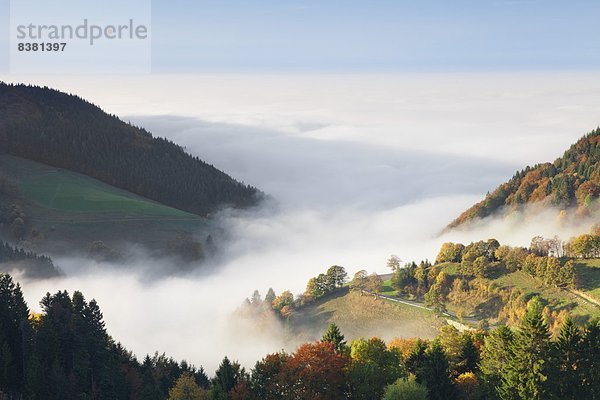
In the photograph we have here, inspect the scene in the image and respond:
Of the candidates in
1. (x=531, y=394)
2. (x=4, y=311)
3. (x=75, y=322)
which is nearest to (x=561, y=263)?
(x=531, y=394)

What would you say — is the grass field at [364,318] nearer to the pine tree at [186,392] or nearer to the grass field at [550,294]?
the grass field at [550,294]

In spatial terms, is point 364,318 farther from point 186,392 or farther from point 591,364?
point 591,364

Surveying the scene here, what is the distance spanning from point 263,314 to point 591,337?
334ft

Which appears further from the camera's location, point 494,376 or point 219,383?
point 219,383

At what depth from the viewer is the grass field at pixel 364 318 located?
5251 inches

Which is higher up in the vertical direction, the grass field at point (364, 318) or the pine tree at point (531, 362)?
the pine tree at point (531, 362)

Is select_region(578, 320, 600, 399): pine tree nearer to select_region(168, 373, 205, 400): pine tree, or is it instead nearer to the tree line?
the tree line

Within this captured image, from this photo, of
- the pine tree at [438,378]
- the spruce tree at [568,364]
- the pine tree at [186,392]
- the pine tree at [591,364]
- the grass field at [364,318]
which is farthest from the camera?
the grass field at [364,318]

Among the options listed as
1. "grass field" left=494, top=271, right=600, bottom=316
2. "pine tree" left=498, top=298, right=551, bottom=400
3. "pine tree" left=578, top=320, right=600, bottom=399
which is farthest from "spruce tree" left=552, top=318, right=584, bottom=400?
"grass field" left=494, top=271, right=600, bottom=316

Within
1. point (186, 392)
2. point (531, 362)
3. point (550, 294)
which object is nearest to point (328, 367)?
point (186, 392)

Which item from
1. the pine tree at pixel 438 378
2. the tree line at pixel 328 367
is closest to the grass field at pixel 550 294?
the tree line at pixel 328 367

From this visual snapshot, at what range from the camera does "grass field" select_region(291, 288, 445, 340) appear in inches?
5251

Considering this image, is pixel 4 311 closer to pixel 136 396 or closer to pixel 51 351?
pixel 51 351

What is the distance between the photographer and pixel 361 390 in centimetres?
7206
